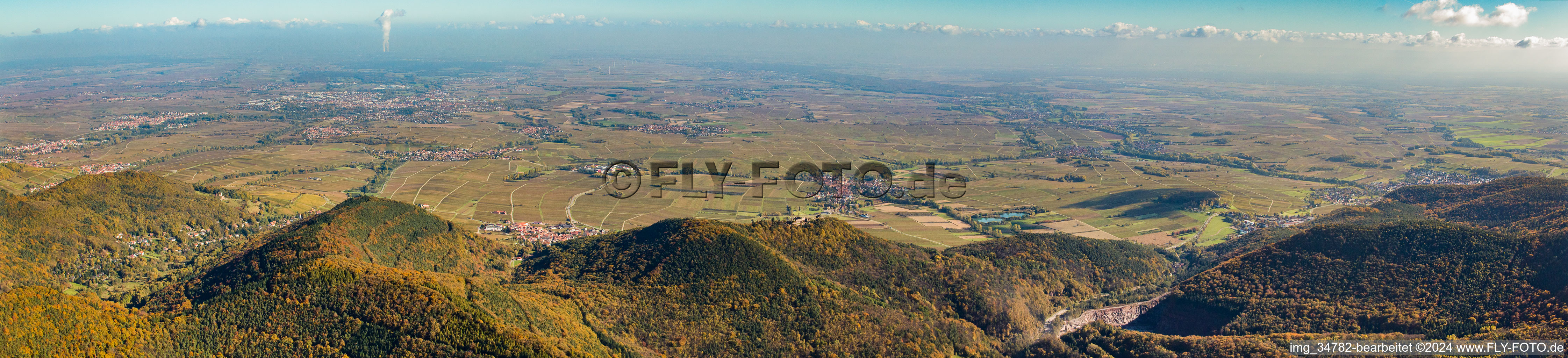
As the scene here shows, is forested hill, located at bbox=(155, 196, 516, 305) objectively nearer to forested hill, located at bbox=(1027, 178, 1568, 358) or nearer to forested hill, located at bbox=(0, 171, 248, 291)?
forested hill, located at bbox=(0, 171, 248, 291)

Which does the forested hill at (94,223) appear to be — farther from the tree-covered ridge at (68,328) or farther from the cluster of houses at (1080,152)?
the cluster of houses at (1080,152)

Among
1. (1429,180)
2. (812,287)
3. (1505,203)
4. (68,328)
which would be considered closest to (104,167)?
(68,328)

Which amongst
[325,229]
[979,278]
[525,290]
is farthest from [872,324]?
[325,229]

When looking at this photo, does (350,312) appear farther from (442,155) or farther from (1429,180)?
(1429,180)

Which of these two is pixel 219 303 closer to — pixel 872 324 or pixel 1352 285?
pixel 872 324

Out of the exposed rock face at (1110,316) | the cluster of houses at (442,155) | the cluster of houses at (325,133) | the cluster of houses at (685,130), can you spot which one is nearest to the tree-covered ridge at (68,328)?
the exposed rock face at (1110,316)

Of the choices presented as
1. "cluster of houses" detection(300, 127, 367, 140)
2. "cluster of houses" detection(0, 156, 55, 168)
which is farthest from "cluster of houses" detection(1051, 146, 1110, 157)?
"cluster of houses" detection(0, 156, 55, 168)
